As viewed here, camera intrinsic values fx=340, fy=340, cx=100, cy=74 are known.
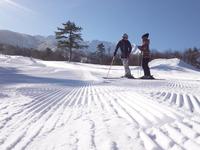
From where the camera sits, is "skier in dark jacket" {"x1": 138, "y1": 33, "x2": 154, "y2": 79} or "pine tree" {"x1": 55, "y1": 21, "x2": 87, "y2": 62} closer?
"skier in dark jacket" {"x1": 138, "y1": 33, "x2": 154, "y2": 79}

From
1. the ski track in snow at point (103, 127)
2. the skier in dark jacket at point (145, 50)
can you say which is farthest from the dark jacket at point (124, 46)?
the ski track in snow at point (103, 127)

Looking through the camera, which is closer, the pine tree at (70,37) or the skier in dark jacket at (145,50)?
the skier in dark jacket at (145,50)

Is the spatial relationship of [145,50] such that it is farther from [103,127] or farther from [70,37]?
[70,37]

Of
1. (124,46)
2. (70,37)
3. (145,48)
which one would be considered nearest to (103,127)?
(145,48)

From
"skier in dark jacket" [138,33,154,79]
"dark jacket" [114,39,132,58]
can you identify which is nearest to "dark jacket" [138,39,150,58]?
"skier in dark jacket" [138,33,154,79]

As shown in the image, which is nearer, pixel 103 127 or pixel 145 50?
pixel 103 127

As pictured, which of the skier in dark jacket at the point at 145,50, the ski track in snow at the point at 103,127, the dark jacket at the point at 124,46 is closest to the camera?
the ski track in snow at the point at 103,127

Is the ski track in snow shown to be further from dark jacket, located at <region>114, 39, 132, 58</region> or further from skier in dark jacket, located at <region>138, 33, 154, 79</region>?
dark jacket, located at <region>114, 39, 132, 58</region>

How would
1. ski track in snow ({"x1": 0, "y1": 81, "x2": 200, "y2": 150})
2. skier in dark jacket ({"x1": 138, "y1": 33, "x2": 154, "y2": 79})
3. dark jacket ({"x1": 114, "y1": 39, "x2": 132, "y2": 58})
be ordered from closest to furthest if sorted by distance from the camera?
ski track in snow ({"x1": 0, "y1": 81, "x2": 200, "y2": 150}) → skier in dark jacket ({"x1": 138, "y1": 33, "x2": 154, "y2": 79}) → dark jacket ({"x1": 114, "y1": 39, "x2": 132, "y2": 58})

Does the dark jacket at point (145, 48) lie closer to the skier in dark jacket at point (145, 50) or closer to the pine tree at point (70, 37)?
the skier in dark jacket at point (145, 50)

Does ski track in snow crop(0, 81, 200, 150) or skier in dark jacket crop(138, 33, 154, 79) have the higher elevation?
skier in dark jacket crop(138, 33, 154, 79)

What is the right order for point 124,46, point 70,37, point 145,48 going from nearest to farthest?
point 145,48, point 124,46, point 70,37

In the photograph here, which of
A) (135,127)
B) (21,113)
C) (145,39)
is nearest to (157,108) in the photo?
(135,127)

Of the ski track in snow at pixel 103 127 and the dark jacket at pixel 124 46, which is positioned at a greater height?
the dark jacket at pixel 124 46
